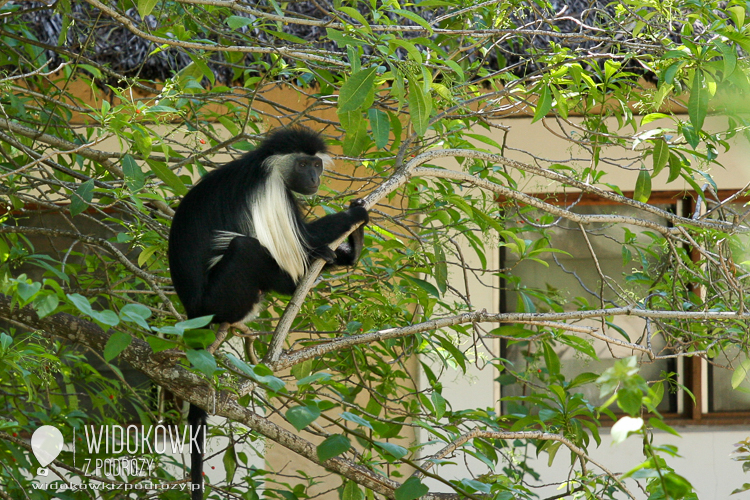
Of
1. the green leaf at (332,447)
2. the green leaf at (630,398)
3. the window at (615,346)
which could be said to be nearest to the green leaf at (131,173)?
the green leaf at (332,447)

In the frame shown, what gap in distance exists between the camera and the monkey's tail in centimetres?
184

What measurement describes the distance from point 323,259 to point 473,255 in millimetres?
2313

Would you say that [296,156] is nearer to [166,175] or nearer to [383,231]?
[383,231]

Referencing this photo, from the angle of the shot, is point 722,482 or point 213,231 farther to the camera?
point 722,482

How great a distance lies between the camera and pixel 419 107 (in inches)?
58.1

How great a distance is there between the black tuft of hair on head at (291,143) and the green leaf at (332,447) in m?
1.20

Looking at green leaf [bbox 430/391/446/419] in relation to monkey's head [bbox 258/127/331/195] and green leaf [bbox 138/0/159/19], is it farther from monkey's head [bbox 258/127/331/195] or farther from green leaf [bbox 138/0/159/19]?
green leaf [bbox 138/0/159/19]

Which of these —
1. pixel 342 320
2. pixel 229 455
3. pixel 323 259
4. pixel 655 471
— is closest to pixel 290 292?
pixel 342 320

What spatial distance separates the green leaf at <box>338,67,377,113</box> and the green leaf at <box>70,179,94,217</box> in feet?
2.35

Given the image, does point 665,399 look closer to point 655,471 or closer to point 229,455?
point 229,455

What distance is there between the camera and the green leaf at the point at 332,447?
1.35 metres

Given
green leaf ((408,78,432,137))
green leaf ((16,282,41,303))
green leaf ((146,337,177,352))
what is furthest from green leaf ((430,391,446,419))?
green leaf ((16,282,41,303))

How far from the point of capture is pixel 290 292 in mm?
2277

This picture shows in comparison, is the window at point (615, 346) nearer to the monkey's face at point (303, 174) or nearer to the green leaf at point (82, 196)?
the monkey's face at point (303, 174)
